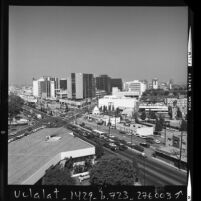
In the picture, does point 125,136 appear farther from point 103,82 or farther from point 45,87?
point 45,87

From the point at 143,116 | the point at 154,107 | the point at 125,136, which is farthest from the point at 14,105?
the point at 154,107

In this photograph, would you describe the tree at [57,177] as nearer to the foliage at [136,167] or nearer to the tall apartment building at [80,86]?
the foliage at [136,167]

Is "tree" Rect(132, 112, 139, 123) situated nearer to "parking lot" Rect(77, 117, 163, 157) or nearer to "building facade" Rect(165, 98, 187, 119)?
"parking lot" Rect(77, 117, 163, 157)

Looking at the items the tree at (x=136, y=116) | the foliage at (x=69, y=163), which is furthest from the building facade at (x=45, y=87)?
the tree at (x=136, y=116)

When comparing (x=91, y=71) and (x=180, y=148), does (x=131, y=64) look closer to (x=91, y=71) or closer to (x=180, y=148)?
(x=91, y=71)

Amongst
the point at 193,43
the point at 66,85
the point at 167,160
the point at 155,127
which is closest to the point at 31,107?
the point at 66,85
